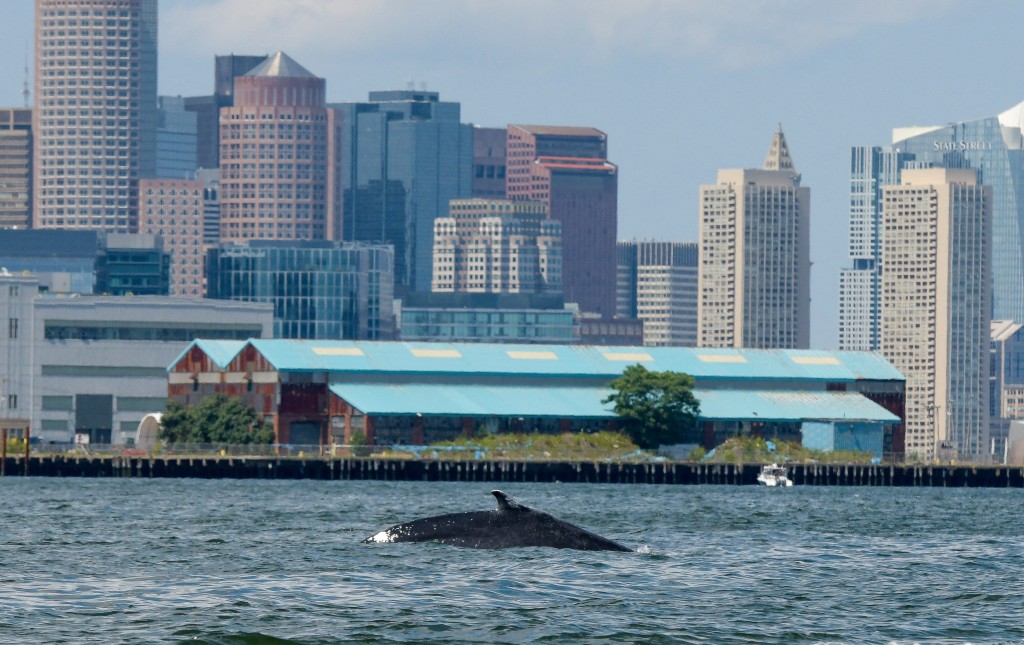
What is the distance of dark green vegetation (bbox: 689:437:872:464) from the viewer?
18088cm

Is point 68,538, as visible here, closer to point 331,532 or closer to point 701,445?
point 331,532

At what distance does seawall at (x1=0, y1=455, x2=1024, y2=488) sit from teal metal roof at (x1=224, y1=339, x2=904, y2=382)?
60.0ft

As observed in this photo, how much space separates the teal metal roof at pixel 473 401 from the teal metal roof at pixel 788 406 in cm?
856

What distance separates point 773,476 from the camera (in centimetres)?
17050

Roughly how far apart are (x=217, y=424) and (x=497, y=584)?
134 metres

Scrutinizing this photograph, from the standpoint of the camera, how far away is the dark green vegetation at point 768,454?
180875mm

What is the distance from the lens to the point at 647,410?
18275 centimetres

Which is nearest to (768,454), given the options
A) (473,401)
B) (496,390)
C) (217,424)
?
(496,390)

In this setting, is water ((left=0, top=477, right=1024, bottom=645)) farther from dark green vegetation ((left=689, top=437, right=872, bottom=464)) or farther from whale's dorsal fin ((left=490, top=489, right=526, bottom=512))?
dark green vegetation ((left=689, top=437, right=872, bottom=464))

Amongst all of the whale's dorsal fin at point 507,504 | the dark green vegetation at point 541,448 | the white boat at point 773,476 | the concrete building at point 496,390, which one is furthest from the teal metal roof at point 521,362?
the whale's dorsal fin at point 507,504

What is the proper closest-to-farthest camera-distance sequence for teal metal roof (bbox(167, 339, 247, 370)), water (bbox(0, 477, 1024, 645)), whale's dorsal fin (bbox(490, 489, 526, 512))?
water (bbox(0, 477, 1024, 645))
whale's dorsal fin (bbox(490, 489, 526, 512))
teal metal roof (bbox(167, 339, 247, 370))

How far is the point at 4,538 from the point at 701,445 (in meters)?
121

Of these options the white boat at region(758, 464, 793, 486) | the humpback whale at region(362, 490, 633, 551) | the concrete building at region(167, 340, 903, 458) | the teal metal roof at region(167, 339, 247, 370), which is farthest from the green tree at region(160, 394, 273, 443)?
the humpback whale at region(362, 490, 633, 551)

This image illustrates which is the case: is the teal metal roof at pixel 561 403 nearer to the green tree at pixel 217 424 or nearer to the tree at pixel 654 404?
the tree at pixel 654 404
